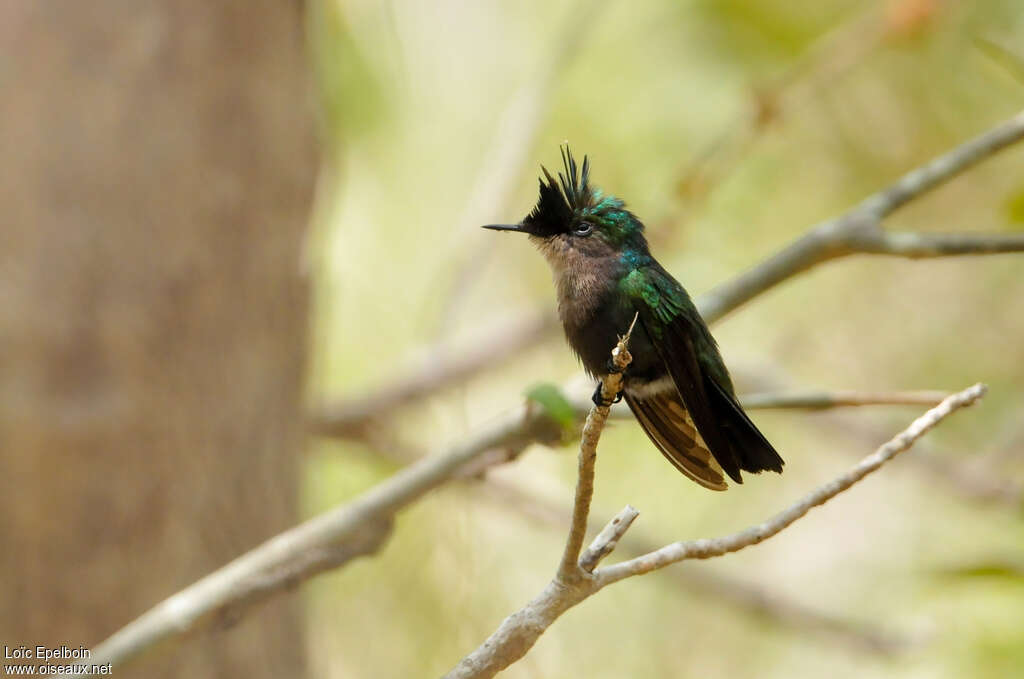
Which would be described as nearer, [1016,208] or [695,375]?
[695,375]

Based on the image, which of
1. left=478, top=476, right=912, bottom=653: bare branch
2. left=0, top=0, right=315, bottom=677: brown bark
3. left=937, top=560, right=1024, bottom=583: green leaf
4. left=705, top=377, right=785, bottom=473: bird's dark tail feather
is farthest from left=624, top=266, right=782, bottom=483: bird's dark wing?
left=478, top=476, right=912, bottom=653: bare branch

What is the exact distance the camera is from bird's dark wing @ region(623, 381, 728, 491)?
2350mm

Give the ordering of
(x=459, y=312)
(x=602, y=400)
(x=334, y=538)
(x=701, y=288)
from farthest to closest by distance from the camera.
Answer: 1. (x=701, y=288)
2. (x=459, y=312)
3. (x=334, y=538)
4. (x=602, y=400)

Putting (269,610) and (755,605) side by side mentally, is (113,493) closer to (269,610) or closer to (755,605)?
(269,610)

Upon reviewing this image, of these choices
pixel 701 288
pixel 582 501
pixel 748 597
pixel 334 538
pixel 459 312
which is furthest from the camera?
pixel 701 288

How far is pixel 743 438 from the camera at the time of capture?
234cm

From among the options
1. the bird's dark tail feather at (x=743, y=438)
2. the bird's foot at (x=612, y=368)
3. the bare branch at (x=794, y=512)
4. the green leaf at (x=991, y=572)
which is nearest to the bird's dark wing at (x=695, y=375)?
the bird's dark tail feather at (x=743, y=438)

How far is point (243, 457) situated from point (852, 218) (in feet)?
7.74

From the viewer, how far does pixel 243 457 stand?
13.3 feet

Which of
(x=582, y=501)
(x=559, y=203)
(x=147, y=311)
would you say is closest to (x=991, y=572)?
(x=582, y=501)

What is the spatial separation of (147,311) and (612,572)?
8.24 ft

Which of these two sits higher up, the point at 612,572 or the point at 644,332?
the point at 644,332

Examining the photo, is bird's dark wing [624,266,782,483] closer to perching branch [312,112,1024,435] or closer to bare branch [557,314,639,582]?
perching branch [312,112,1024,435]

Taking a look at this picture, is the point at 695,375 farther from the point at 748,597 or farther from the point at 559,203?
the point at 748,597
